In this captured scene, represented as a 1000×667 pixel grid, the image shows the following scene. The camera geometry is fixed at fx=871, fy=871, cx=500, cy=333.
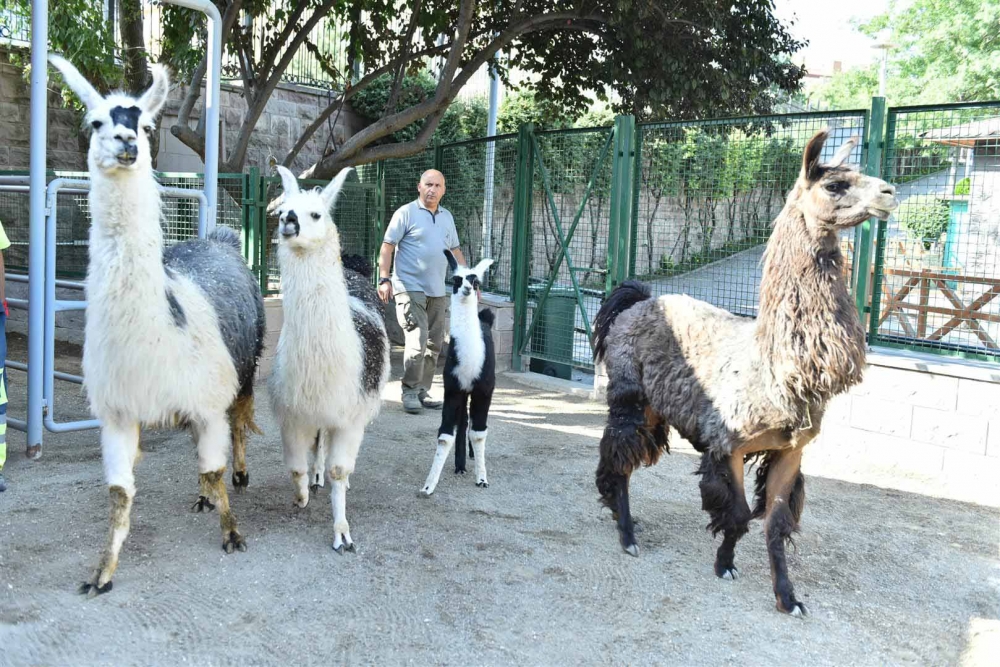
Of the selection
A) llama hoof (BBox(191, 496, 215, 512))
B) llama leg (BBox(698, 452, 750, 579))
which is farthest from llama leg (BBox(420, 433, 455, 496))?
llama leg (BBox(698, 452, 750, 579))

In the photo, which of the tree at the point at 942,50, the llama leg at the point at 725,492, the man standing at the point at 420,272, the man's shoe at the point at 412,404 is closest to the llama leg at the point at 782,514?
the llama leg at the point at 725,492

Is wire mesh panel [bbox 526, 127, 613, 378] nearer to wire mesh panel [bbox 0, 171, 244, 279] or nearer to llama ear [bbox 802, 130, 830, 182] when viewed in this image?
wire mesh panel [bbox 0, 171, 244, 279]

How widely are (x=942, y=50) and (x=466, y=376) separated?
20881 mm

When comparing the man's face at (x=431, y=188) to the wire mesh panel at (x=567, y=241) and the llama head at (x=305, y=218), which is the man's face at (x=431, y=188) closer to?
the wire mesh panel at (x=567, y=241)

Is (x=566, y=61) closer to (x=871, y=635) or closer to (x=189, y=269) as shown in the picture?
(x=189, y=269)

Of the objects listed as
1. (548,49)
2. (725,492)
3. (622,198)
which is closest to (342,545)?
(725,492)

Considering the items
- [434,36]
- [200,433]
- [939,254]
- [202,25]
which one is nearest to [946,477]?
[939,254]

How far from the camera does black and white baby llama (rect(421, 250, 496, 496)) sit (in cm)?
491

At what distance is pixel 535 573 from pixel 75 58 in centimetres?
694

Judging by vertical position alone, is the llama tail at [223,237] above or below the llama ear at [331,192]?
below

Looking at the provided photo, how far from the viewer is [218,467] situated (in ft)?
12.6

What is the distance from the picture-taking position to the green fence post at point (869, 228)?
573 centimetres

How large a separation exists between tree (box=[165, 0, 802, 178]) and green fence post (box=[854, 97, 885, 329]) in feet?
11.4

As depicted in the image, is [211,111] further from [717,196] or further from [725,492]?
[725,492]
